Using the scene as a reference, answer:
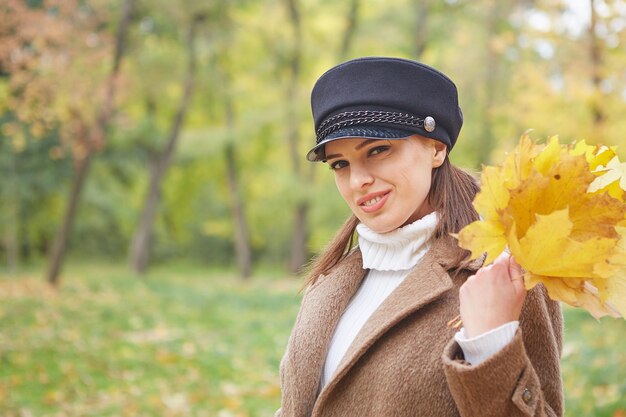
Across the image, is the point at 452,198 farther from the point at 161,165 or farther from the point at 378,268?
the point at 161,165

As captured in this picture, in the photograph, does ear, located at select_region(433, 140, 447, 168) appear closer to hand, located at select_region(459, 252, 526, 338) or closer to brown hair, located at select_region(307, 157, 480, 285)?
brown hair, located at select_region(307, 157, 480, 285)

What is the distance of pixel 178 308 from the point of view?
10.7 metres

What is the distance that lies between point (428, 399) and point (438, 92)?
761 millimetres

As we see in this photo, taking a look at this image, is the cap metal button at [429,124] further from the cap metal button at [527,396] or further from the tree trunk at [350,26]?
the tree trunk at [350,26]

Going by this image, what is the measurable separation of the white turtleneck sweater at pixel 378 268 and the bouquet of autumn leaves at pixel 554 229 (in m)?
0.58

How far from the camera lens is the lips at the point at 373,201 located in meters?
1.67

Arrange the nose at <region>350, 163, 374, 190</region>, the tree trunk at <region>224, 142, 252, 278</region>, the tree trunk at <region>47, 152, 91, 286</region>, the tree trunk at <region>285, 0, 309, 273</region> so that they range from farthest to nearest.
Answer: the tree trunk at <region>224, 142, 252, 278</region>, the tree trunk at <region>285, 0, 309, 273</region>, the tree trunk at <region>47, 152, 91, 286</region>, the nose at <region>350, 163, 374, 190</region>

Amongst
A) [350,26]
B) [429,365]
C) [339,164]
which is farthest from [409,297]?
[350,26]

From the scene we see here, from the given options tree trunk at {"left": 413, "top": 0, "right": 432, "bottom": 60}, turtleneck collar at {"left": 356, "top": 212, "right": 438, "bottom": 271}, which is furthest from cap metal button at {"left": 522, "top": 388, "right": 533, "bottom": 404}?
tree trunk at {"left": 413, "top": 0, "right": 432, "bottom": 60}

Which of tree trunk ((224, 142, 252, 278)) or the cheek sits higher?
the cheek

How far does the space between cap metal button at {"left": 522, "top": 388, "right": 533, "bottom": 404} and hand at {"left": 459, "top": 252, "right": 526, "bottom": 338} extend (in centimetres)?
15

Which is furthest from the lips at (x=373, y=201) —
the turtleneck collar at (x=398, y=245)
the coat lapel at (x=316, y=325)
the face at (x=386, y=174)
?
the coat lapel at (x=316, y=325)

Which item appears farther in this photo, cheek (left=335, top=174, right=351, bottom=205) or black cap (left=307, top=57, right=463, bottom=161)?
cheek (left=335, top=174, right=351, bottom=205)

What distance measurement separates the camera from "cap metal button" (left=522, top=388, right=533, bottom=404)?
4.21ft
